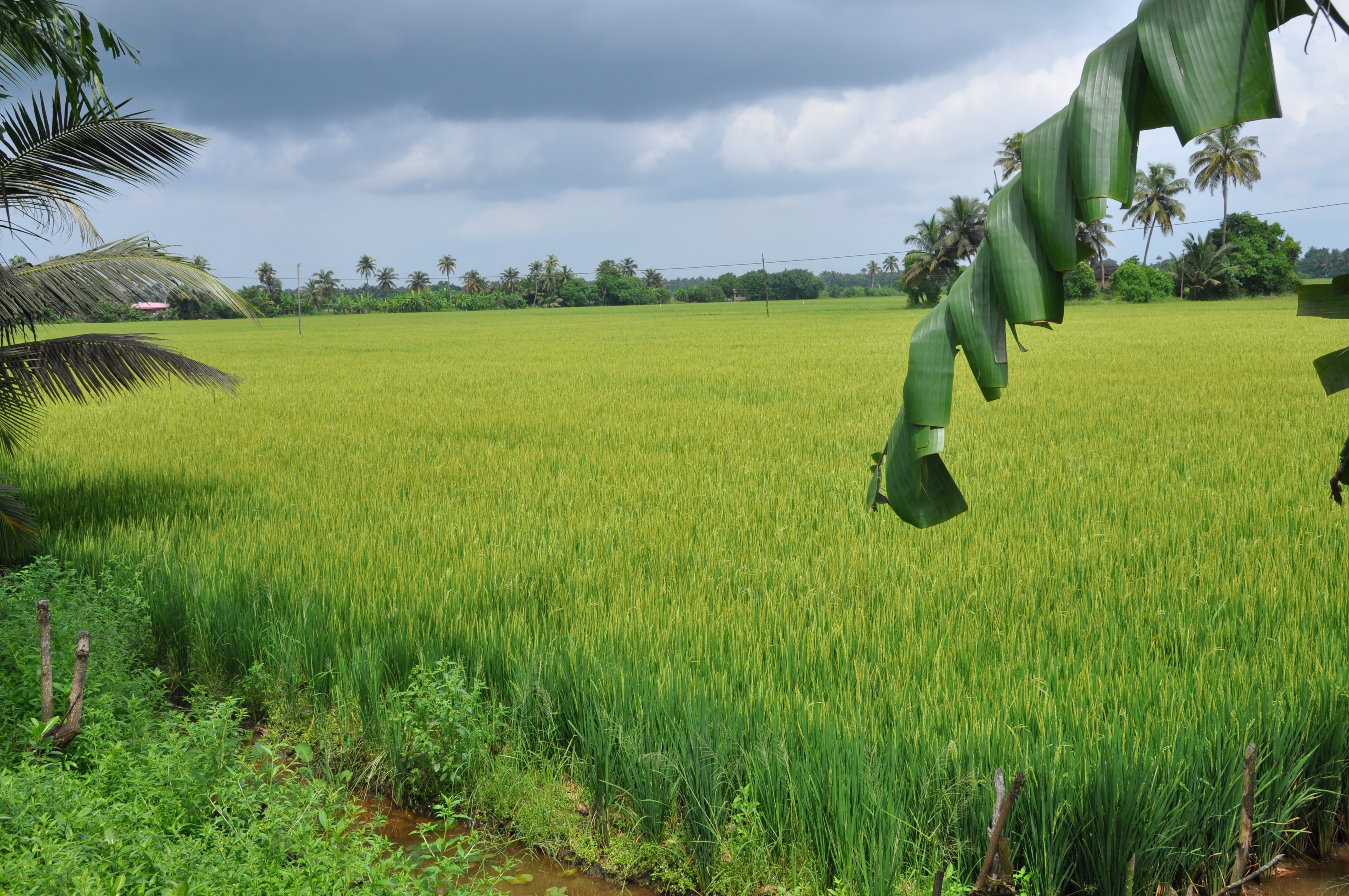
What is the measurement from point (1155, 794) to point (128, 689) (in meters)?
3.34

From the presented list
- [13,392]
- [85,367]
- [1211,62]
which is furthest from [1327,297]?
[13,392]

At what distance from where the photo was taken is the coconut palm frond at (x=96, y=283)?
16.0 ft

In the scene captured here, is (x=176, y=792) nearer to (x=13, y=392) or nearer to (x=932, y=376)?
(x=932, y=376)

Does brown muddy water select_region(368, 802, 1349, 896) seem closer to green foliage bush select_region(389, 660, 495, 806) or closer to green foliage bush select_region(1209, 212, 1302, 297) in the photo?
green foliage bush select_region(389, 660, 495, 806)

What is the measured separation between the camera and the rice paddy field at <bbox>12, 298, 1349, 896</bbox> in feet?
7.20

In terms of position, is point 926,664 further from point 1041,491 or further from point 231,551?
point 231,551

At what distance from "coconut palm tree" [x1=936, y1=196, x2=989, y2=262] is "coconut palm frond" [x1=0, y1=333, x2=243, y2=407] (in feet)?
162

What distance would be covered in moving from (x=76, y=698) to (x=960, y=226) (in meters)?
53.9

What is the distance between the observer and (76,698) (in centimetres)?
199

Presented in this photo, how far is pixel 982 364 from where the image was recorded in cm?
102

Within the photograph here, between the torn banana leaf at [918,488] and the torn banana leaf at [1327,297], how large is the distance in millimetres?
526

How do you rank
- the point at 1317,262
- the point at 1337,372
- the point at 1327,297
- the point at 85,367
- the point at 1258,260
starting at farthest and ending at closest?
the point at 1317,262 < the point at 1258,260 < the point at 85,367 < the point at 1337,372 < the point at 1327,297

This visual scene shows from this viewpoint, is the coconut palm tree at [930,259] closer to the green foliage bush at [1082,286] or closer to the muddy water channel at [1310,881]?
the green foliage bush at [1082,286]

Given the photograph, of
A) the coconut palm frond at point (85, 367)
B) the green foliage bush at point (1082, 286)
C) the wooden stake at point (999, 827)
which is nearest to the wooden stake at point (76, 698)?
the wooden stake at point (999, 827)
